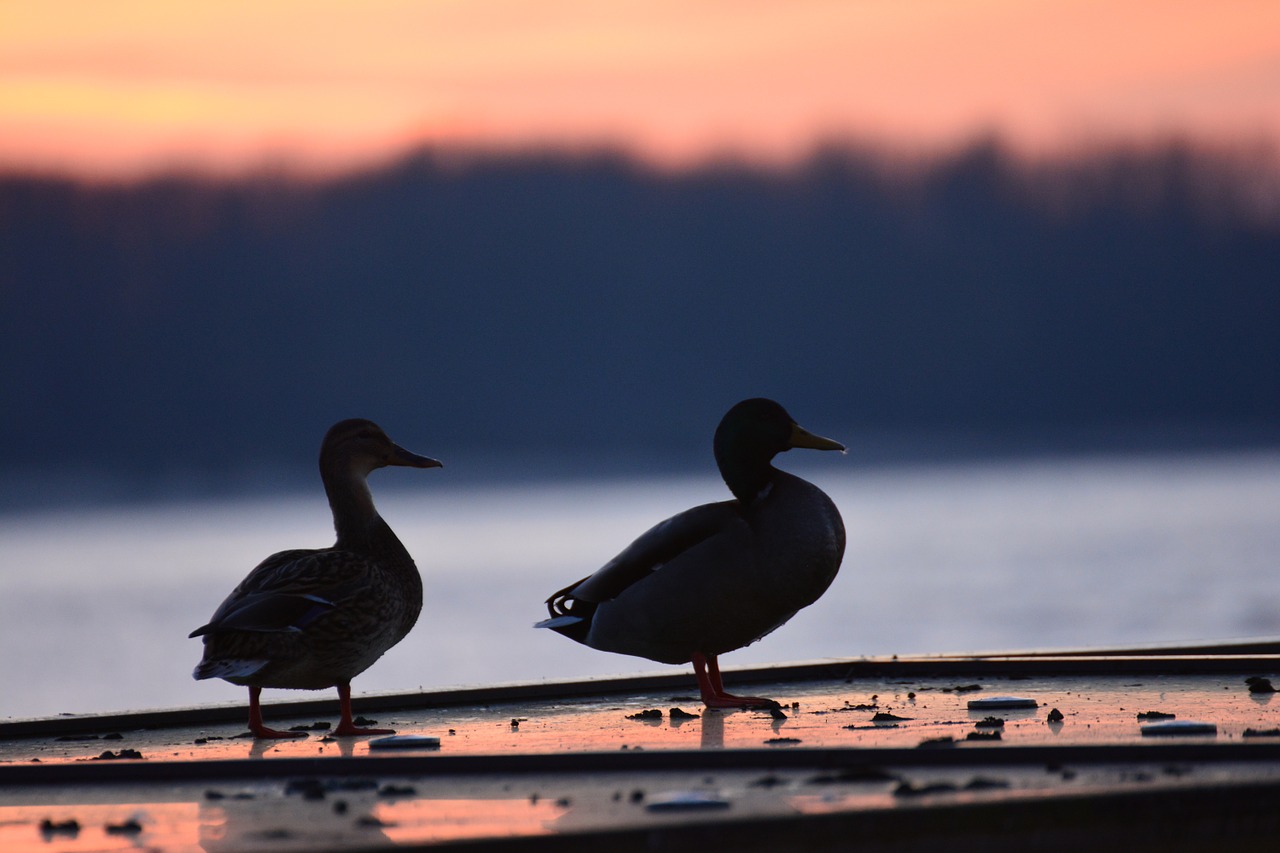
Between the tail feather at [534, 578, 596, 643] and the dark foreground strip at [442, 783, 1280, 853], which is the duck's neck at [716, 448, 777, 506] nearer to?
the tail feather at [534, 578, 596, 643]

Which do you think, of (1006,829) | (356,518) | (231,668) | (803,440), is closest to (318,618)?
(231,668)

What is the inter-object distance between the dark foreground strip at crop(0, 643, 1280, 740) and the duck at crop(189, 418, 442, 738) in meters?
0.27

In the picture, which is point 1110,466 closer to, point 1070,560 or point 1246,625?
point 1070,560

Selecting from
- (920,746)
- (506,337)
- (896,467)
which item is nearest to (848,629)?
(920,746)

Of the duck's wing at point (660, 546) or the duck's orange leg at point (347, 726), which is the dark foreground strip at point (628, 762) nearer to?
the duck's orange leg at point (347, 726)

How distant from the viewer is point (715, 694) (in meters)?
6.96

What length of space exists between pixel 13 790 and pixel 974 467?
159110mm

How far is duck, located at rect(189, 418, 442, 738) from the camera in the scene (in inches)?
251

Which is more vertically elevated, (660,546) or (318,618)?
(660,546)

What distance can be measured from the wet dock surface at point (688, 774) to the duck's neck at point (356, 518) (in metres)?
0.58

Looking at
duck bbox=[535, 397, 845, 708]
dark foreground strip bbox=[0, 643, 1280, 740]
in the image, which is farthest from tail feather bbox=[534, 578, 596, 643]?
dark foreground strip bbox=[0, 643, 1280, 740]

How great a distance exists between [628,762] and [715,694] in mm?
2013


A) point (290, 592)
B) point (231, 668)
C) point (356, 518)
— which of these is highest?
point (356, 518)

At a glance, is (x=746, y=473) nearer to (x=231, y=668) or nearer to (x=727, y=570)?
(x=727, y=570)
